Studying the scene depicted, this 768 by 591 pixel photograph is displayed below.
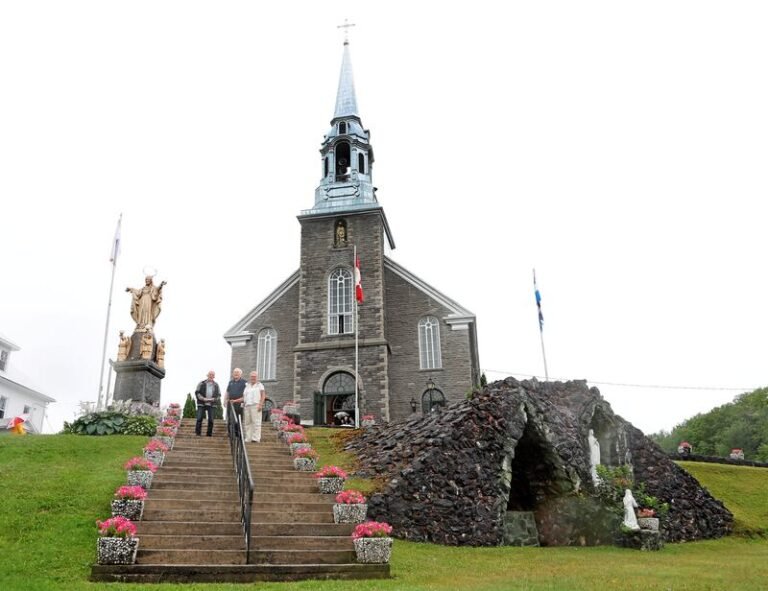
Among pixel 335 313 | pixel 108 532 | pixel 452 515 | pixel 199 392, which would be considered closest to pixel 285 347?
pixel 335 313

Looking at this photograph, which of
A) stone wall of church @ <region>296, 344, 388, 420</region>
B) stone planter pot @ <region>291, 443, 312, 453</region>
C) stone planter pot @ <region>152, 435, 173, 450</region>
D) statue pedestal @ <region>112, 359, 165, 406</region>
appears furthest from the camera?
stone wall of church @ <region>296, 344, 388, 420</region>

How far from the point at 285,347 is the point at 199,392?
16097 millimetres

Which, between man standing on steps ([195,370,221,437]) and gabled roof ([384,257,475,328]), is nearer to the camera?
man standing on steps ([195,370,221,437])

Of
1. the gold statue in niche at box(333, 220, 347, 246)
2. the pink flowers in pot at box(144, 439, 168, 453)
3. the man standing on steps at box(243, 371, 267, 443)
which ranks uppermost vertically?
the gold statue in niche at box(333, 220, 347, 246)

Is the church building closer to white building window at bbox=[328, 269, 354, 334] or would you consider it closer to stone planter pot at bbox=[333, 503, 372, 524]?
white building window at bbox=[328, 269, 354, 334]

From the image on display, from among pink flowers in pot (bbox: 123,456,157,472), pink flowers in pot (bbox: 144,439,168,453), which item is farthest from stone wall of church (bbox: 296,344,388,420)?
pink flowers in pot (bbox: 123,456,157,472)

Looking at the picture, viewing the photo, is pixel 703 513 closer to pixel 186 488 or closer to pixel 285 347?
pixel 186 488

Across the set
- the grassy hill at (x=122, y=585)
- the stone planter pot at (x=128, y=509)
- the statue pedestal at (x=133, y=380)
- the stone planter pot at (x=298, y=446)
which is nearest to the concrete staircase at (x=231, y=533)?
the stone planter pot at (x=128, y=509)

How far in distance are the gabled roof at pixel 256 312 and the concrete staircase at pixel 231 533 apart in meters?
19.6

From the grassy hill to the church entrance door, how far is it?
45.5ft

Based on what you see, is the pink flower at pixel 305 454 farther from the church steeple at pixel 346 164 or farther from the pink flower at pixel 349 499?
the church steeple at pixel 346 164

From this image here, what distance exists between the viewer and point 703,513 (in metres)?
20.7

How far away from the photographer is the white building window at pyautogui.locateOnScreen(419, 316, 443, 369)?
30875 millimetres

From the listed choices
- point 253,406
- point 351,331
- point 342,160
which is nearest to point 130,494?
point 253,406
